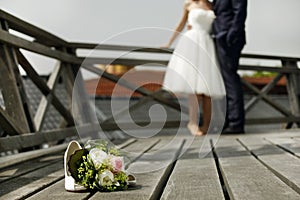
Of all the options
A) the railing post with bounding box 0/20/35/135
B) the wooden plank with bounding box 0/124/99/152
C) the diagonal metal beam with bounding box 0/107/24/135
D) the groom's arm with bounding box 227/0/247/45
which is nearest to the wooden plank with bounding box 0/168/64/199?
the wooden plank with bounding box 0/124/99/152

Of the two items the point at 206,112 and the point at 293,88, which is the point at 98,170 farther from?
the point at 293,88

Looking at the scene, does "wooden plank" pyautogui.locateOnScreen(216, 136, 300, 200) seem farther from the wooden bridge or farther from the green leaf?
the green leaf

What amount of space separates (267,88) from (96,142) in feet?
13.0

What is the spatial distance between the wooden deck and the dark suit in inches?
62.2

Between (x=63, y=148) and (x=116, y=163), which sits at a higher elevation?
(x=116, y=163)

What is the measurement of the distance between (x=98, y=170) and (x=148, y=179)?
0.84ft

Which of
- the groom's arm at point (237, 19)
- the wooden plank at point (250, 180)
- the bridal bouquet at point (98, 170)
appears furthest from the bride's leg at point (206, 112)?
the bridal bouquet at point (98, 170)

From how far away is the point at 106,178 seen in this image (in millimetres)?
1521

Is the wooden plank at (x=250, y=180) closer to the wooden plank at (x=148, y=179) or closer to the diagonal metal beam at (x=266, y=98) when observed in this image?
the wooden plank at (x=148, y=179)

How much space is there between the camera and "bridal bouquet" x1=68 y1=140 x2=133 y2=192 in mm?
1530

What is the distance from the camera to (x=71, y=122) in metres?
3.88

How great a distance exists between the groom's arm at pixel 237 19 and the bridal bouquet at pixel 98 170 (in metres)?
2.66

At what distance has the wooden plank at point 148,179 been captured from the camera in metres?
1.46

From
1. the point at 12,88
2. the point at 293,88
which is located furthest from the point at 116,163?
the point at 293,88
